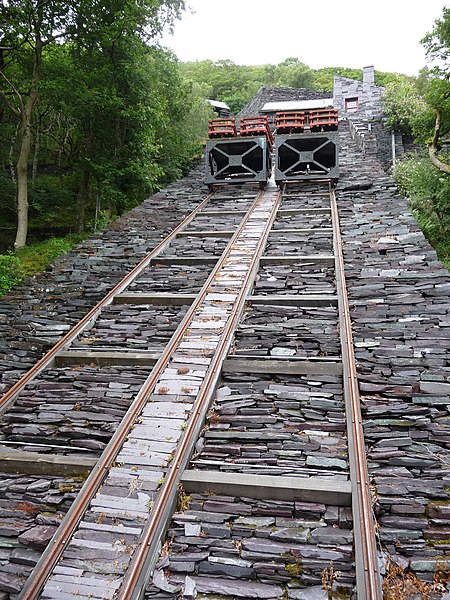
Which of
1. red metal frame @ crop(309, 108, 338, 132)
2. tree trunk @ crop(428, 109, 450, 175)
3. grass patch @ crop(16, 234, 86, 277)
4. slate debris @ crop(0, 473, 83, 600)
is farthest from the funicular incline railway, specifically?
red metal frame @ crop(309, 108, 338, 132)

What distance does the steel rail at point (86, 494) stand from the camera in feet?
8.37

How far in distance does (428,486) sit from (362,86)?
2653 cm

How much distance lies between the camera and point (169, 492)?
308 cm

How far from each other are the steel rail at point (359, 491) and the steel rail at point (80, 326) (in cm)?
290

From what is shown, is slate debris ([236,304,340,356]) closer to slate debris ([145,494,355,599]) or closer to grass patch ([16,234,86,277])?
slate debris ([145,494,355,599])

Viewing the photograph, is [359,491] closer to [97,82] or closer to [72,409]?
[72,409]

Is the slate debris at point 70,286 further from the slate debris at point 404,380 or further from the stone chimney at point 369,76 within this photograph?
the stone chimney at point 369,76

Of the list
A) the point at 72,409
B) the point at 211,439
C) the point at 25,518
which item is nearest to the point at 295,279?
the point at 211,439

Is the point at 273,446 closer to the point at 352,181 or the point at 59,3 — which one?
the point at 352,181

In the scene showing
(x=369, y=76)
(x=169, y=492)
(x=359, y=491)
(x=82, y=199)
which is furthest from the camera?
(x=369, y=76)

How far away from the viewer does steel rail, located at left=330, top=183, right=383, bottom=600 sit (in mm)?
2451

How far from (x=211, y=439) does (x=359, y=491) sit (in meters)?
→ 1.18

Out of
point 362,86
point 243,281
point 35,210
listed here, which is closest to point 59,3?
point 35,210

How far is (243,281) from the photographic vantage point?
6324mm
